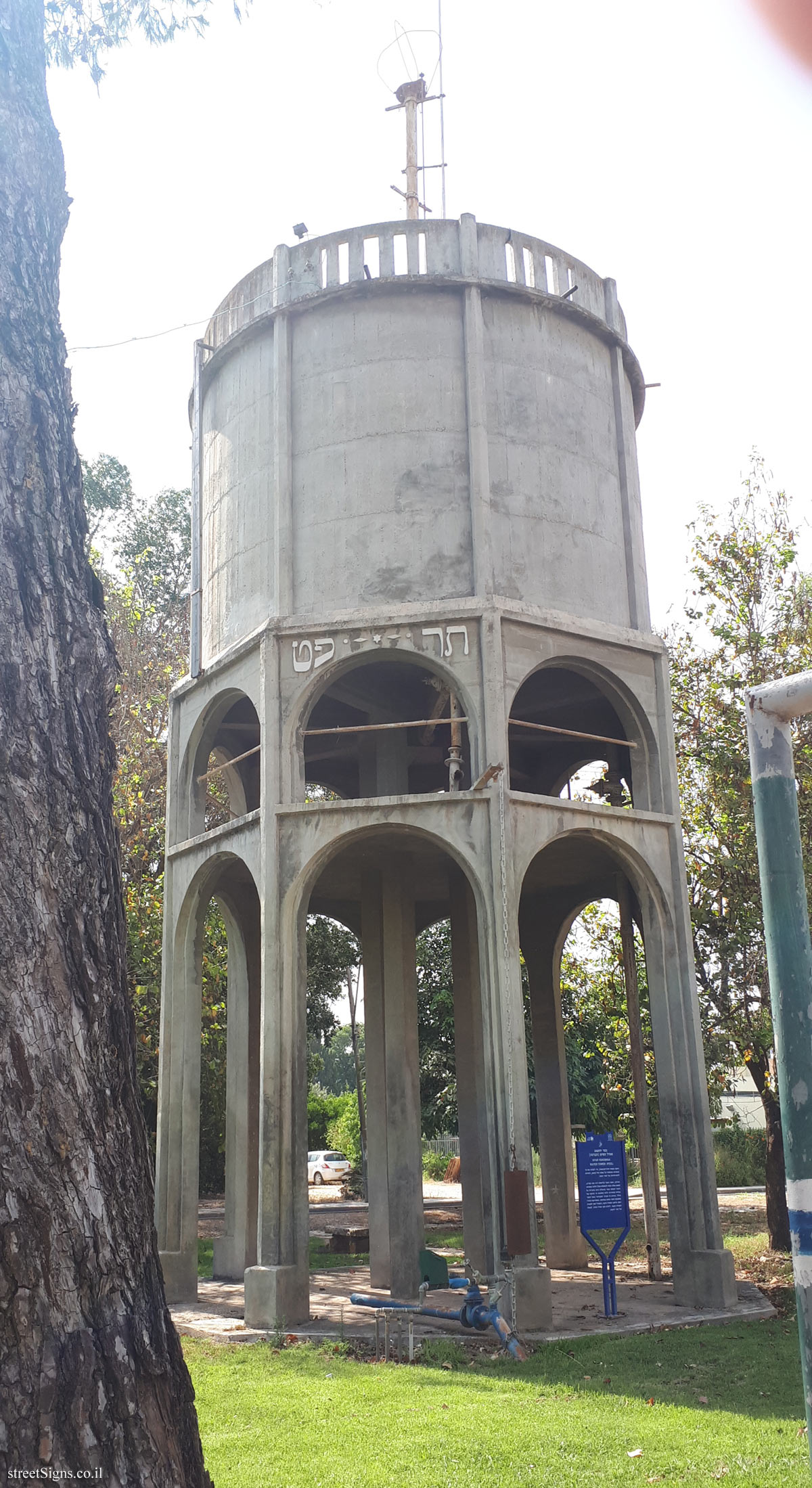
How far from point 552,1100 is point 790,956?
650 inches

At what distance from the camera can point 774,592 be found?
21.6 m

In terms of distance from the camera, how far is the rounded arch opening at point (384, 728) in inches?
687

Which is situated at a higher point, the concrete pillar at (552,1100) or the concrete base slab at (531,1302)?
the concrete pillar at (552,1100)

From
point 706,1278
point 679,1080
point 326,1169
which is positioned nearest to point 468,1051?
point 679,1080

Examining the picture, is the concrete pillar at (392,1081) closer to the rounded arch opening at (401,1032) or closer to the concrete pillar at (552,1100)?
the rounded arch opening at (401,1032)

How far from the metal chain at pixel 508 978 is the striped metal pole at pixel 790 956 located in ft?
32.4

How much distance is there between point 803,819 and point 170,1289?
1134 centimetres

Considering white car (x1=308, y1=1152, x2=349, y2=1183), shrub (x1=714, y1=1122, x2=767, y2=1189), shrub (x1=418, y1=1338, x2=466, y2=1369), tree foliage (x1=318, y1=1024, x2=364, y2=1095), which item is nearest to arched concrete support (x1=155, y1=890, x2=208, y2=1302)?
shrub (x1=418, y1=1338, x2=466, y2=1369)

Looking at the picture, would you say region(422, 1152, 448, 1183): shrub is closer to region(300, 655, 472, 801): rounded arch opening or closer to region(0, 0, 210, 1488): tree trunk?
region(300, 655, 472, 801): rounded arch opening

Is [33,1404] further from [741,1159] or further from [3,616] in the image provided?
[741,1159]

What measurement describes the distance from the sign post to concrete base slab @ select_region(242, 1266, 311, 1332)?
3.30m

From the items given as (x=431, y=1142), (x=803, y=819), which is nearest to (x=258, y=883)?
(x=803, y=819)

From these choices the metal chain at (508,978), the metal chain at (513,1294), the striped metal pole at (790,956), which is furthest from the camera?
the metal chain at (508,978)

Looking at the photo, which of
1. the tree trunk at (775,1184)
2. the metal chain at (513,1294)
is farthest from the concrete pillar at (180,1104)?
the tree trunk at (775,1184)
